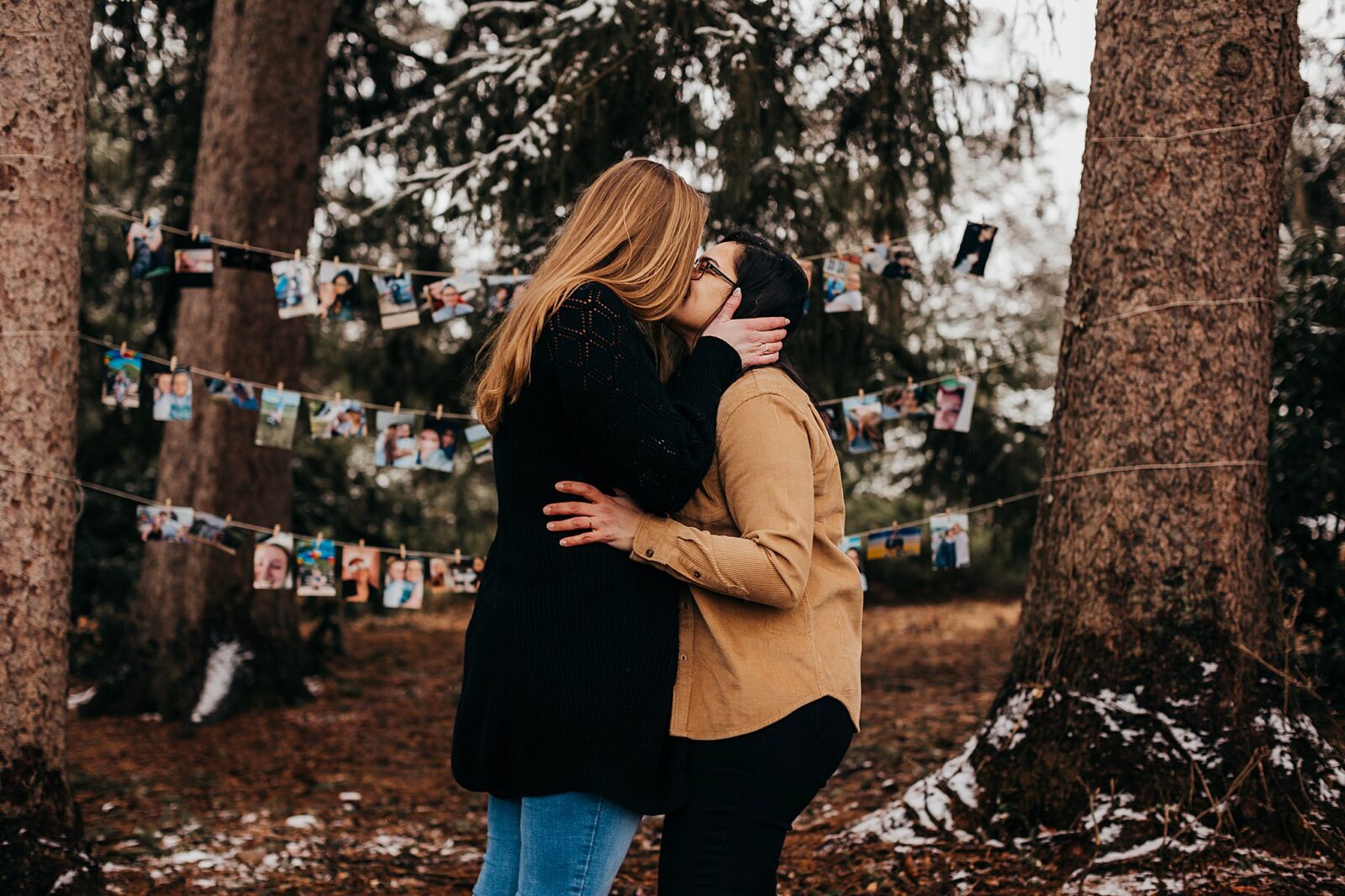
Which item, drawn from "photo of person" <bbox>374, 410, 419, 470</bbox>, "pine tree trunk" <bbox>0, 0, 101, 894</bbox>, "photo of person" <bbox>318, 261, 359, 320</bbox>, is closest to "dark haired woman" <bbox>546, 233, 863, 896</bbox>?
"pine tree trunk" <bbox>0, 0, 101, 894</bbox>

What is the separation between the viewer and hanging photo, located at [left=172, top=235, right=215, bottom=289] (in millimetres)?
4453

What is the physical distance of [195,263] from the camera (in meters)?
4.47

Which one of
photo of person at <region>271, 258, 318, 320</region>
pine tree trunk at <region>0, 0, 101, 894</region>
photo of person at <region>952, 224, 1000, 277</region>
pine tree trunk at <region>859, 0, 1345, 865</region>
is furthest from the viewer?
photo of person at <region>271, 258, 318, 320</region>

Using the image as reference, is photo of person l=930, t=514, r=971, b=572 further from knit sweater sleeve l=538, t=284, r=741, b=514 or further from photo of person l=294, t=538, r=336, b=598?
knit sweater sleeve l=538, t=284, r=741, b=514

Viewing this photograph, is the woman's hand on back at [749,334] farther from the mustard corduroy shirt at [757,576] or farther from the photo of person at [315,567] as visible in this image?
the photo of person at [315,567]

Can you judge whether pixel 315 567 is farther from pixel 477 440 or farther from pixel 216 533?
pixel 477 440

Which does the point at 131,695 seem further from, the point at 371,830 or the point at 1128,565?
the point at 1128,565

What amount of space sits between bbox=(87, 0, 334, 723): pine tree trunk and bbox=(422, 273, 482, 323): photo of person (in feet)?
8.79

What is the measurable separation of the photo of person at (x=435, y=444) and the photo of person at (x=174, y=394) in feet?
3.02

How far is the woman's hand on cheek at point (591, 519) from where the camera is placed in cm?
194

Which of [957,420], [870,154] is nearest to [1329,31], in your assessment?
[870,154]

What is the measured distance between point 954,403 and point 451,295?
219cm

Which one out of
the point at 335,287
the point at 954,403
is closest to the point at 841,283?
the point at 954,403

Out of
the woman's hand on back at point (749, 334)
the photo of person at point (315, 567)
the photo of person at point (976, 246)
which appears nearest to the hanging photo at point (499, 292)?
the photo of person at point (315, 567)
